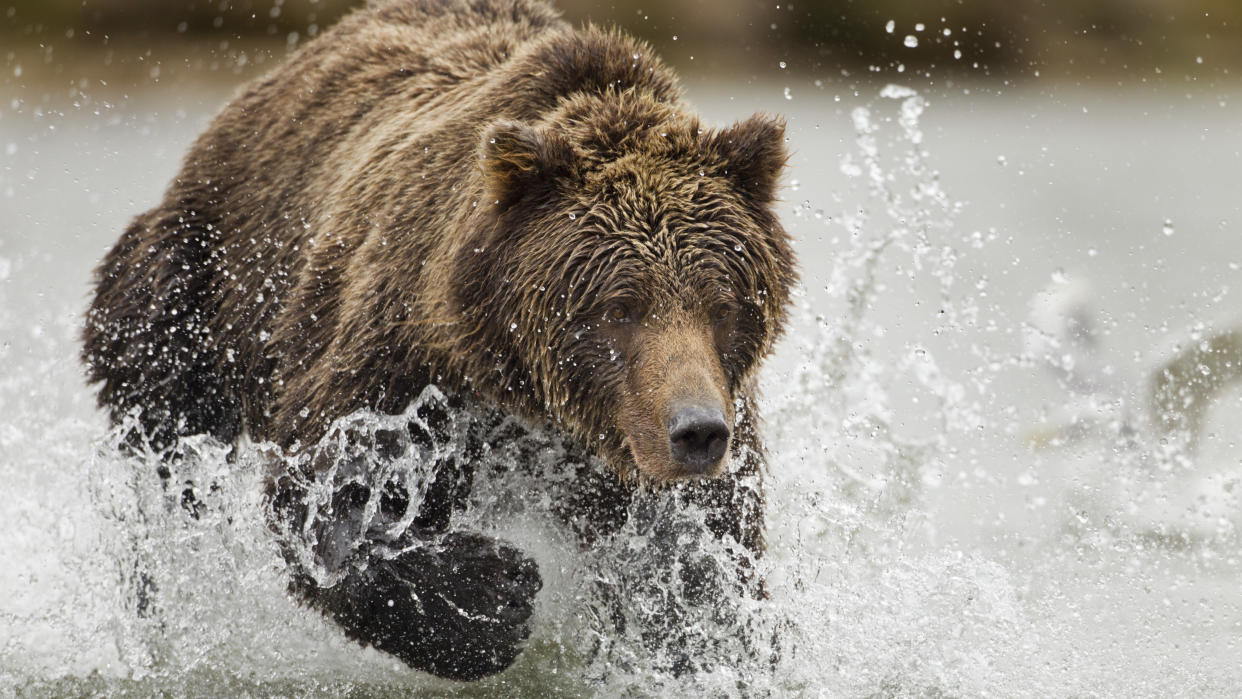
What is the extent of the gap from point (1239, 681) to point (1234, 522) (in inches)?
97.5

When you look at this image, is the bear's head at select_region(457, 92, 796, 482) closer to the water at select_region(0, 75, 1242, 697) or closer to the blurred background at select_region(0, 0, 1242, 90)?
the water at select_region(0, 75, 1242, 697)

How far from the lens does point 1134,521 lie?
23.9ft

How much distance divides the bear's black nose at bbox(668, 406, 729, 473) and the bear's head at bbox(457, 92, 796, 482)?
36 mm

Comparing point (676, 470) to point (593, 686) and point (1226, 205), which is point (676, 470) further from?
point (1226, 205)

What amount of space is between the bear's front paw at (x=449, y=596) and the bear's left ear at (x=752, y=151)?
1.53 m

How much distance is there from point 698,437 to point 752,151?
3.64ft

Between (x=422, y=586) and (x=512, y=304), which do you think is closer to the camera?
(x=512, y=304)

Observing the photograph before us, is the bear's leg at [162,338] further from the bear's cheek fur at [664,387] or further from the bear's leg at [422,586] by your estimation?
the bear's cheek fur at [664,387]

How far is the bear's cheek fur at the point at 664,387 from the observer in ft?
13.4

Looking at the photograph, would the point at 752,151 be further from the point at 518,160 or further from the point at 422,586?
the point at 422,586

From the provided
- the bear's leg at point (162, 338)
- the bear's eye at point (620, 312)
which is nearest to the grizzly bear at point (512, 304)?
the bear's eye at point (620, 312)

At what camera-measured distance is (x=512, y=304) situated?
Result: 4.47 metres

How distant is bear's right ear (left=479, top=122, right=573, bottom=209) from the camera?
432cm

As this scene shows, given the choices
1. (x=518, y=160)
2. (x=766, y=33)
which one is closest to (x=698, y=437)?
(x=518, y=160)
